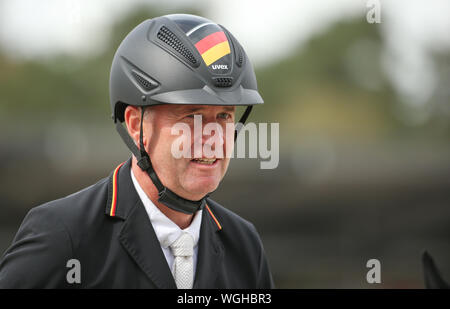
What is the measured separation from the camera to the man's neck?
3.71 m

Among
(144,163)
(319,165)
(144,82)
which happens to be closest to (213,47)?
(144,82)

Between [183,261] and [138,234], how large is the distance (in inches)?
13.0

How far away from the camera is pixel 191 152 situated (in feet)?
11.7

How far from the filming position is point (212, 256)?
376cm

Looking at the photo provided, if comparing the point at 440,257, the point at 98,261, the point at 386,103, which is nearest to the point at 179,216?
the point at 98,261

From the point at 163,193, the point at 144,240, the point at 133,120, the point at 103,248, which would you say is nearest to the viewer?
the point at 103,248

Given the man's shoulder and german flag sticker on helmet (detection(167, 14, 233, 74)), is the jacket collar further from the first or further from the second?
german flag sticker on helmet (detection(167, 14, 233, 74))

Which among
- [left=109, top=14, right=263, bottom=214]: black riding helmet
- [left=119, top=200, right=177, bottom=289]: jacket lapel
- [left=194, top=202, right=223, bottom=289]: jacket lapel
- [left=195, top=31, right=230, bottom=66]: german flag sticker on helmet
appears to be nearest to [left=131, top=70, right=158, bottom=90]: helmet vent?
[left=109, top=14, right=263, bottom=214]: black riding helmet

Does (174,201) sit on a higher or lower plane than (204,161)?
lower

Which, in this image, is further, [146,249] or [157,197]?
[157,197]

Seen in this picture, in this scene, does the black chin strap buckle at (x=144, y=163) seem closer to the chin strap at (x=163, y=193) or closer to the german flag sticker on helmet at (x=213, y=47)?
the chin strap at (x=163, y=193)

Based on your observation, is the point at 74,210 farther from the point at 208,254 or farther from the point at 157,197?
the point at 208,254

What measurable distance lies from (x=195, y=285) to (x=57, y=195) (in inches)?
565
